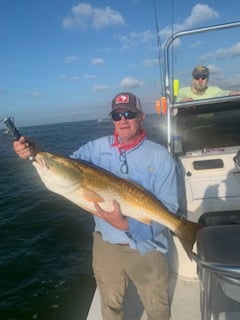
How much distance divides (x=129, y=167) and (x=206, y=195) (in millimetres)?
1554

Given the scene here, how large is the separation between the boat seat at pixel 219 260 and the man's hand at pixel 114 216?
767 mm

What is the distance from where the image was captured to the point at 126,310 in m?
4.26

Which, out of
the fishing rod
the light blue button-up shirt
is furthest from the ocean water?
the light blue button-up shirt

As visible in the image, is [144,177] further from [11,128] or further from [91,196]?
[11,128]

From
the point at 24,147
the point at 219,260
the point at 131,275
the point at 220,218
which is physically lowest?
the point at 131,275

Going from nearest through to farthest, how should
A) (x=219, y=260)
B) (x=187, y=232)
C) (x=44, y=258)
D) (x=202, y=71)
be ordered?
(x=219, y=260) < (x=187, y=232) < (x=202, y=71) < (x=44, y=258)

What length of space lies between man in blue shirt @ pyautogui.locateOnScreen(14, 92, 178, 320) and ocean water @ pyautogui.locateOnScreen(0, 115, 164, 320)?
→ 3.28 ft

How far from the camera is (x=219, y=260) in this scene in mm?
2316

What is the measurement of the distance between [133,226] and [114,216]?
30 cm

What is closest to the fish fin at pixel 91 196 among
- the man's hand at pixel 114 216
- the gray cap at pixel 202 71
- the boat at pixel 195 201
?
the man's hand at pixel 114 216

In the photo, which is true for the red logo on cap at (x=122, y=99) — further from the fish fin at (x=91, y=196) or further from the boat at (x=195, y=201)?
the boat at (x=195, y=201)

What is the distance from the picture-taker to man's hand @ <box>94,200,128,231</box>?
10.6 ft

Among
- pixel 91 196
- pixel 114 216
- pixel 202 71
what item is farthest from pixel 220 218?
pixel 202 71

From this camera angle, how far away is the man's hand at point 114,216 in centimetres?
323
